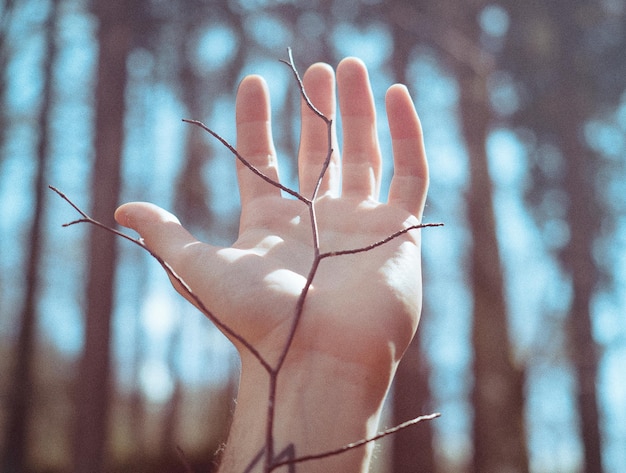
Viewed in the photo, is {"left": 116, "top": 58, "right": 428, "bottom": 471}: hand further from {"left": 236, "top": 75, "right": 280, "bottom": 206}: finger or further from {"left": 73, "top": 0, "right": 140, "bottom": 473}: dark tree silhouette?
{"left": 73, "top": 0, "right": 140, "bottom": 473}: dark tree silhouette

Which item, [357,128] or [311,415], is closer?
[311,415]

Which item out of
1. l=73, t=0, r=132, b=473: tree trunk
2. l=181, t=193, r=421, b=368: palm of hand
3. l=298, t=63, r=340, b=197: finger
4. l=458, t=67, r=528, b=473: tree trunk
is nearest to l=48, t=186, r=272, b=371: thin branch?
l=181, t=193, r=421, b=368: palm of hand

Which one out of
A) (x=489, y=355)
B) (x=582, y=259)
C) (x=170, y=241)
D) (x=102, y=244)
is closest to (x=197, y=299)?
(x=170, y=241)

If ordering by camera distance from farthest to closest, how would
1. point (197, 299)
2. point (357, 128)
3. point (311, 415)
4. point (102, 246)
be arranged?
1. point (102, 246)
2. point (357, 128)
3. point (311, 415)
4. point (197, 299)

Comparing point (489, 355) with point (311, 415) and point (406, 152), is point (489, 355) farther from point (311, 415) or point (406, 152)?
point (311, 415)

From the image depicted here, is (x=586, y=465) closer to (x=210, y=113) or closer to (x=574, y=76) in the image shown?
(x=574, y=76)

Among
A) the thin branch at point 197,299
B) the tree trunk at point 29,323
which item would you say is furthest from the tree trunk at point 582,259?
the tree trunk at point 29,323
